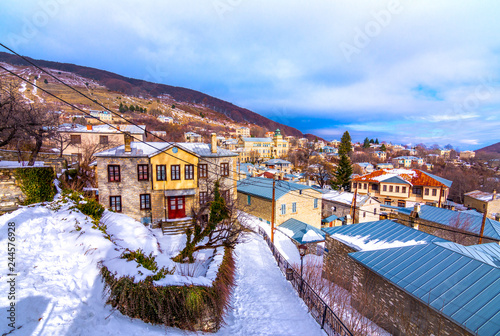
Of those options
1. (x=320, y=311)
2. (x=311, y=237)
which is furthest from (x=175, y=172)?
(x=320, y=311)

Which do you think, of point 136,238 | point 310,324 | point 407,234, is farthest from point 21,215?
point 407,234

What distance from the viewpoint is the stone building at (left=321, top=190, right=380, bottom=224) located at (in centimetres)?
3060

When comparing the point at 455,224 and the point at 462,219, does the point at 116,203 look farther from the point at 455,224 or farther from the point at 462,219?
the point at 462,219

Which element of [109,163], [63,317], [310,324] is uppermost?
[109,163]

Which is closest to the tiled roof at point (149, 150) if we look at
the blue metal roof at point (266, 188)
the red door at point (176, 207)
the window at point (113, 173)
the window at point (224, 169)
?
the window at point (224, 169)

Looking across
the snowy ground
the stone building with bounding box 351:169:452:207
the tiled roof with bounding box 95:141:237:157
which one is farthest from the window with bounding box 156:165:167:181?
the stone building with bounding box 351:169:452:207

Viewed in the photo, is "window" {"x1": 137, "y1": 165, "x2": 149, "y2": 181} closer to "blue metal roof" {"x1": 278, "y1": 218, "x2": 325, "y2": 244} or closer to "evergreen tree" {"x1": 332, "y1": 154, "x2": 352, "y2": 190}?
"blue metal roof" {"x1": 278, "y1": 218, "x2": 325, "y2": 244}

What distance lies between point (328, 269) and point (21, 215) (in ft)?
54.7

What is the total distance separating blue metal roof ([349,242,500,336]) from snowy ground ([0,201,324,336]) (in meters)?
4.50

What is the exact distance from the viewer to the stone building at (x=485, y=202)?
35062mm

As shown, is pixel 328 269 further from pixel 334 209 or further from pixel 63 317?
pixel 334 209

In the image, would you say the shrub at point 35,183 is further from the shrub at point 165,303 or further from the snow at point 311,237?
the snow at point 311,237

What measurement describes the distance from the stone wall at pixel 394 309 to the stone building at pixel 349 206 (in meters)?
19.8

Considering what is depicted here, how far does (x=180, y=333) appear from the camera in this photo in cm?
651
